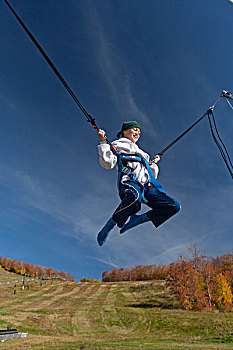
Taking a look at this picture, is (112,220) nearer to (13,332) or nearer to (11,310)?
(13,332)

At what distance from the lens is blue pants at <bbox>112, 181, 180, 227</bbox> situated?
427 centimetres

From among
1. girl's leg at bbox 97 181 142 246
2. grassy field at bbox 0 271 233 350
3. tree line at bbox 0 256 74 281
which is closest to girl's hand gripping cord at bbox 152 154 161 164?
girl's leg at bbox 97 181 142 246

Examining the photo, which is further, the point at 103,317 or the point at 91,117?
the point at 103,317

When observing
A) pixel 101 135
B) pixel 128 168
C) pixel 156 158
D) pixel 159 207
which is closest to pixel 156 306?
pixel 156 158

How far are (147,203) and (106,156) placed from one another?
47.8 inches

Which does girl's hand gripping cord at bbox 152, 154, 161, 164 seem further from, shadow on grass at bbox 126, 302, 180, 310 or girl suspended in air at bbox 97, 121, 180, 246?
shadow on grass at bbox 126, 302, 180, 310

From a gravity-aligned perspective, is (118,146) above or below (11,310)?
above

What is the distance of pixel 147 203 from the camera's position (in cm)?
471

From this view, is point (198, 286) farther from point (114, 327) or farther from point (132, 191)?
point (132, 191)

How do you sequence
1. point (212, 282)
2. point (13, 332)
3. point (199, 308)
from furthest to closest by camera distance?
point (212, 282)
point (199, 308)
point (13, 332)

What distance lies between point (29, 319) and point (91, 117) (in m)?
41.3

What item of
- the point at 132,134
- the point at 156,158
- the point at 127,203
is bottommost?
the point at 127,203

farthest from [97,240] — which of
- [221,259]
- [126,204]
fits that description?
[221,259]

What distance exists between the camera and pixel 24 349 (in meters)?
20.5
